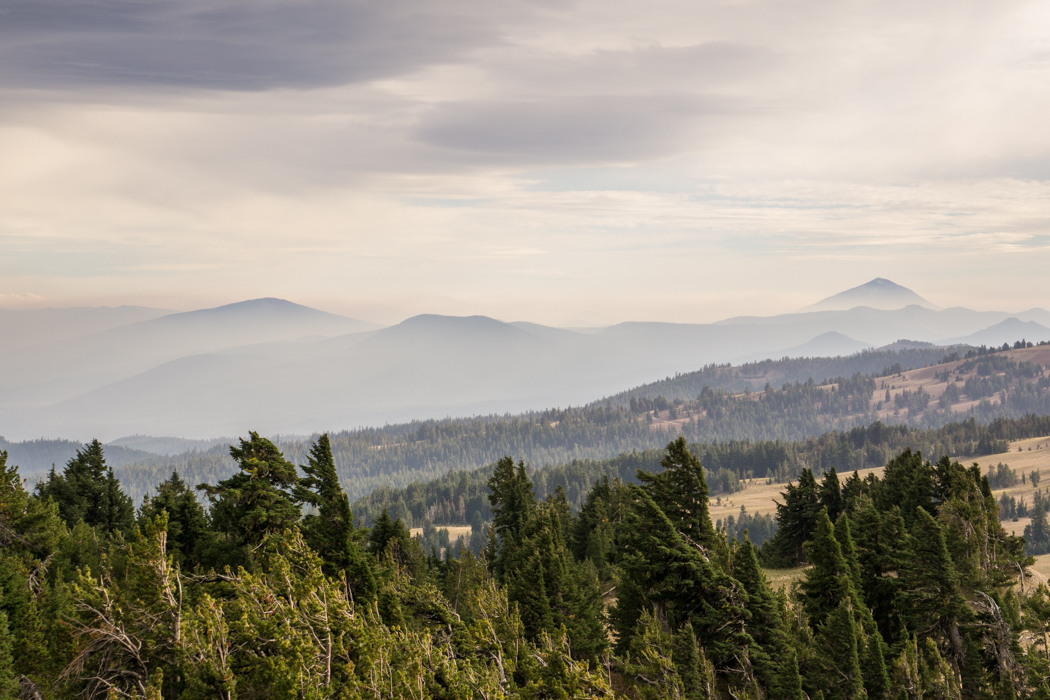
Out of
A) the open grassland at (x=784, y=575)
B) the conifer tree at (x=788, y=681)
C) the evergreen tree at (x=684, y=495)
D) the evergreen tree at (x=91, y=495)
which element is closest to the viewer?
the conifer tree at (x=788, y=681)

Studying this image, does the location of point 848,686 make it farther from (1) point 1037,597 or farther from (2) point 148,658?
(2) point 148,658

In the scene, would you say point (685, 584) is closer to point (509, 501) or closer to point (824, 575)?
point (824, 575)

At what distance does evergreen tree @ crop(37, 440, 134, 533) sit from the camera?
254ft

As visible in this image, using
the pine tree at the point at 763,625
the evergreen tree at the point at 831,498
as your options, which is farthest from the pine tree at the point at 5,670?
the evergreen tree at the point at 831,498

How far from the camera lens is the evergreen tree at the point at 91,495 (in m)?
77.3

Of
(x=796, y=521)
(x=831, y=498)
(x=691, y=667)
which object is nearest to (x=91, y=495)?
(x=691, y=667)

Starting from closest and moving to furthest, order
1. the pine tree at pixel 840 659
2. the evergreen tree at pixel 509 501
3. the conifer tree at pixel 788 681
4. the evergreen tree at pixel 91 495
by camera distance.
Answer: the conifer tree at pixel 788 681, the pine tree at pixel 840 659, the evergreen tree at pixel 509 501, the evergreen tree at pixel 91 495

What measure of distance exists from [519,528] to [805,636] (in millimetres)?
34860

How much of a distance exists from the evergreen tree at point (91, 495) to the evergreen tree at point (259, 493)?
48.4m

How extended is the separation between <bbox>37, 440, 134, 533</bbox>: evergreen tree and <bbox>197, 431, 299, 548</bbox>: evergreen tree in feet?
159

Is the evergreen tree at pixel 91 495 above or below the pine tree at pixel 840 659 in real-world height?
above

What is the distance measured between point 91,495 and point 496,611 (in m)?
65.2

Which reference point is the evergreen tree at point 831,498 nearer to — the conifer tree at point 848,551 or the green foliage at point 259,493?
the conifer tree at point 848,551

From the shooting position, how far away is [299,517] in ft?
125
